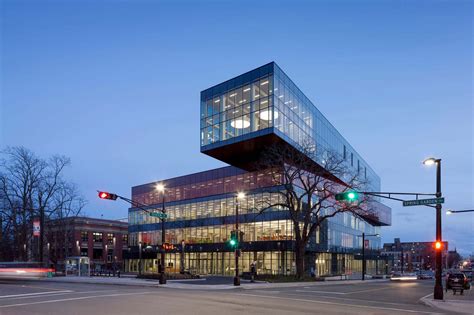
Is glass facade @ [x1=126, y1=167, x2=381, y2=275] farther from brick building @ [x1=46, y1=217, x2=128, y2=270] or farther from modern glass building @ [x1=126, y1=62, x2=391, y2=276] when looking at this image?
brick building @ [x1=46, y1=217, x2=128, y2=270]

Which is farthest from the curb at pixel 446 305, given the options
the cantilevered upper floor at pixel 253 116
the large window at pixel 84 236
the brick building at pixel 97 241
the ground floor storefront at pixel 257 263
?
the large window at pixel 84 236

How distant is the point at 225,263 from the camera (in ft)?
238

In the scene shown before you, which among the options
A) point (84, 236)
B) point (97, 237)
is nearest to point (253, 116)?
point (84, 236)

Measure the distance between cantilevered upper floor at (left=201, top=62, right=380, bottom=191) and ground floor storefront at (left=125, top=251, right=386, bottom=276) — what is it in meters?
14.3

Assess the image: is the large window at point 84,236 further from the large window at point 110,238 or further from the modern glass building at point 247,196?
the modern glass building at point 247,196

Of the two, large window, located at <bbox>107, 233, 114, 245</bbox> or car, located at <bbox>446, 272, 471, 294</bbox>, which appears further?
large window, located at <bbox>107, 233, 114, 245</bbox>

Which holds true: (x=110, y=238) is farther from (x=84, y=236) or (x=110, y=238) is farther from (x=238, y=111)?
(x=238, y=111)

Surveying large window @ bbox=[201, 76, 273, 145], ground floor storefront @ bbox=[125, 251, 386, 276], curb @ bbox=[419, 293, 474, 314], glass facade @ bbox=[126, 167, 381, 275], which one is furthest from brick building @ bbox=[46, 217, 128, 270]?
curb @ bbox=[419, 293, 474, 314]

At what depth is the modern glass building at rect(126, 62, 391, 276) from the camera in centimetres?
5716

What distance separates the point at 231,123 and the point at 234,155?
21.2 ft

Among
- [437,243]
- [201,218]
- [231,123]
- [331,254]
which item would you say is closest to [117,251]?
[201,218]

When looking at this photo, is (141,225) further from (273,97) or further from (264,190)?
(273,97)

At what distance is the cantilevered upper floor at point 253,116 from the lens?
55344mm

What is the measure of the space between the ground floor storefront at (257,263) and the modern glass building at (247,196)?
140mm
